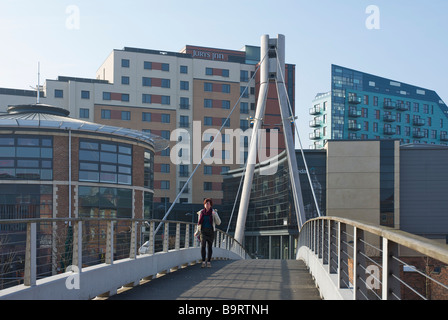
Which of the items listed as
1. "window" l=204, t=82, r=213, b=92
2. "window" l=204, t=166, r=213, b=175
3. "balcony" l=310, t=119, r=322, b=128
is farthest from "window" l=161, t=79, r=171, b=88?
"balcony" l=310, t=119, r=322, b=128

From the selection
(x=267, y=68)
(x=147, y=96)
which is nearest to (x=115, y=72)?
(x=147, y=96)

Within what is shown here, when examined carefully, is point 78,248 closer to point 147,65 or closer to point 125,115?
point 125,115

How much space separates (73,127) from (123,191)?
6.72 m

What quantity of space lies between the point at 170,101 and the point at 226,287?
73455 mm

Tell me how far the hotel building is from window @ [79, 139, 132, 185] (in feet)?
107

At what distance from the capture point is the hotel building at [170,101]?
77.8 m

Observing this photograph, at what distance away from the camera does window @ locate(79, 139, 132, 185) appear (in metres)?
44.2

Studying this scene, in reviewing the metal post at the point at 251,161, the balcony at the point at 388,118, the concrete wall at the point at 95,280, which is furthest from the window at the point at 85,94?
the concrete wall at the point at 95,280

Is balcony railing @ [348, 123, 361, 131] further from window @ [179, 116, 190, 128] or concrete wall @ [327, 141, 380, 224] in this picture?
concrete wall @ [327, 141, 380, 224]

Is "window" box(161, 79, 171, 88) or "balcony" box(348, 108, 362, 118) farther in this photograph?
"balcony" box(348, 108, 362, 118)

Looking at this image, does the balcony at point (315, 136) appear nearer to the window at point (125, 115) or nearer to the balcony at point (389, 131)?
the balcony at point (389, 131)

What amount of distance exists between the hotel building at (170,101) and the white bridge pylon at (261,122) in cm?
3912

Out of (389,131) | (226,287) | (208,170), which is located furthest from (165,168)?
(226,287)

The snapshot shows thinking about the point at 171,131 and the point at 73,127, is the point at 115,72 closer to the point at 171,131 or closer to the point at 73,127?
the point at 171,131
